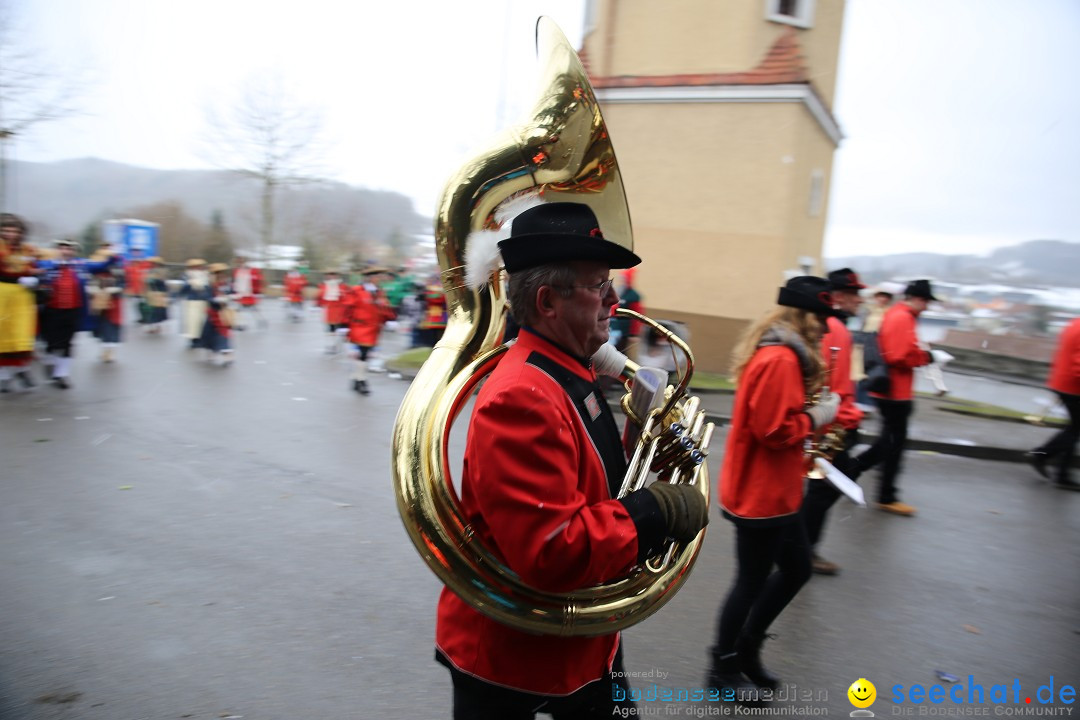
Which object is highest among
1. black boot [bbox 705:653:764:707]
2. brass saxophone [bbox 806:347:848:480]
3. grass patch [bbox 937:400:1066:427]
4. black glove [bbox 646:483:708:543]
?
black glove [bbox 646:483:708:543]

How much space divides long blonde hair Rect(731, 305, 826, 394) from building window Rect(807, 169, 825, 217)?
11.4 metres

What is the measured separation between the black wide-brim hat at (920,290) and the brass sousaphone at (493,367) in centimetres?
412

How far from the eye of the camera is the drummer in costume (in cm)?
764

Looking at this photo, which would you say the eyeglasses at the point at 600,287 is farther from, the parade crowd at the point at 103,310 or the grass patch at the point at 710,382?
the grass patch at the point at 710,382

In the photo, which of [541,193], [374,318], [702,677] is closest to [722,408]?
[374,318]

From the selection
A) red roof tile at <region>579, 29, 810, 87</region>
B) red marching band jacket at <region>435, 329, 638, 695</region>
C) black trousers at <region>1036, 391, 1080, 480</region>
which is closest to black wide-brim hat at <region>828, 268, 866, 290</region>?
red marching band jacket at <region>435, 329, 638, 695</region>

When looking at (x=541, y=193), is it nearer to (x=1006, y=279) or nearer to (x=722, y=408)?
(x=722, y=408)

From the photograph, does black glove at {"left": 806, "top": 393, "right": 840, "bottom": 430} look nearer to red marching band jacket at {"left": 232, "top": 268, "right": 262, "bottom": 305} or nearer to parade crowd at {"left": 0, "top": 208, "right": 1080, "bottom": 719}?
parade crowd at {"left": 0, "top": 208, "right": 1080, "bottom": 719}

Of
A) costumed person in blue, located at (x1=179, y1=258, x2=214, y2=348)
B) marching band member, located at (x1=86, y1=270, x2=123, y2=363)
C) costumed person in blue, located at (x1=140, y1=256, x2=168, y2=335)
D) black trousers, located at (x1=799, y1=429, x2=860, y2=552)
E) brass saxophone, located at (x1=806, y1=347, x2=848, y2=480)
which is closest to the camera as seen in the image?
brass saxophone, located at (x1=806, y1=347, x2=848, y2=480)

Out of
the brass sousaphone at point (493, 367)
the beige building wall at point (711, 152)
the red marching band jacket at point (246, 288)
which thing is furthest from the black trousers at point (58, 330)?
the brass sousaphone at point (493, 367)

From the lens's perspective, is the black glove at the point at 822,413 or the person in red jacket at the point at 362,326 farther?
the person in red jacket at the point at 362,326

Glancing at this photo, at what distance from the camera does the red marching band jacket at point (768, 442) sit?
9.46 ft

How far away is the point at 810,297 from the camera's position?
10.2 feet

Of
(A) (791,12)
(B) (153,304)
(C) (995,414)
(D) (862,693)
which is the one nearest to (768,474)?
(D) (862,693)
